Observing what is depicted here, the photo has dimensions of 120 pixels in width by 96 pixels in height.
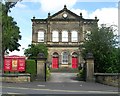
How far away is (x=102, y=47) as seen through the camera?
3350cm

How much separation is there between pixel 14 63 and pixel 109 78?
8191 millimetres

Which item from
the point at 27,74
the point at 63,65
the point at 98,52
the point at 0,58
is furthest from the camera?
the point at 63,65

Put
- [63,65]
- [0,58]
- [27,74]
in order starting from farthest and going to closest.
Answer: [63,65] → [0,58] → [27,74]

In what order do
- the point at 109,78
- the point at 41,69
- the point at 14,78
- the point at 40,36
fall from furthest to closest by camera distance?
1. the point at 40,36
2. the point at 41,69
3. the point at 14,78
4. the point at 109,78

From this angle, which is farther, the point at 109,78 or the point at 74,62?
the point at 74,62

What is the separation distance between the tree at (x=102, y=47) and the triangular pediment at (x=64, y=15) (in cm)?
3101

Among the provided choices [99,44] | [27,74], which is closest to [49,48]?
[99,44]

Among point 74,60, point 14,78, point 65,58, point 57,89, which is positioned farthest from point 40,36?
point 57,89

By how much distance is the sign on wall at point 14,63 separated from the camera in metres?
29.4

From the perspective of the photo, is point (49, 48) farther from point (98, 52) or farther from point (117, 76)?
point (117, 76)

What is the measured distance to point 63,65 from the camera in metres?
63.8

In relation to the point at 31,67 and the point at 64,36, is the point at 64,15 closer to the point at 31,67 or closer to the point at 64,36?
the point at 64,36

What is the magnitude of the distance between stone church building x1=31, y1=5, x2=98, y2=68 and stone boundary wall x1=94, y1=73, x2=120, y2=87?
34.0m

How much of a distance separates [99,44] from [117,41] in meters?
1.86
